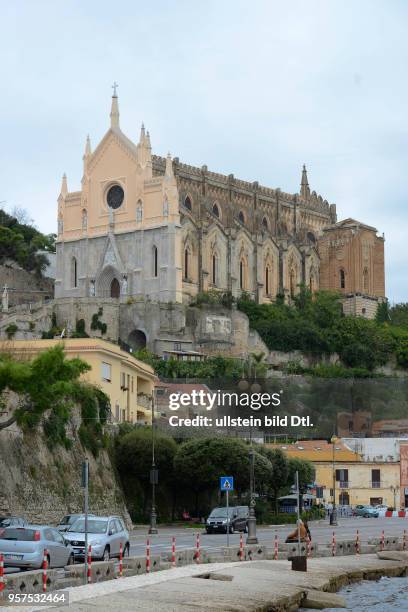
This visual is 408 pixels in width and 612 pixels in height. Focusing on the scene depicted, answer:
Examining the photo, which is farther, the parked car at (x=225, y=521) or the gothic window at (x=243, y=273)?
the gothic window at (x=243, y=273)

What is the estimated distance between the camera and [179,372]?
10075 centimetres

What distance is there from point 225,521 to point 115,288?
6935 centimetres

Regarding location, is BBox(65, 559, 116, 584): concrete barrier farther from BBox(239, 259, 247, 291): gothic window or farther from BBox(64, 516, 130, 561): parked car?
BBox(239, 259, 247, 291): gothic window

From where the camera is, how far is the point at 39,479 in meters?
46.1

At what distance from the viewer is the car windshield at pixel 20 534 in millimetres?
29016

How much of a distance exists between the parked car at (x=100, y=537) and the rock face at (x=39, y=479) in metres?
8.91

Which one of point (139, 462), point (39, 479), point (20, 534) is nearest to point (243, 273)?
point (139, 462)

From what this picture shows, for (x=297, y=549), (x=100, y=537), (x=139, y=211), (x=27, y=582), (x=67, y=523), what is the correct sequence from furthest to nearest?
(x=139, y=211) < (x=297, y=549) < (x=67, y=523) < (x=100, y=537) < (x=27, y=582)

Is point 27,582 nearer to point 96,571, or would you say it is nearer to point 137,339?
point 96,571

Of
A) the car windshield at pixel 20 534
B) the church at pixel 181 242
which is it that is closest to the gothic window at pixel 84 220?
the church at pixel 181 242

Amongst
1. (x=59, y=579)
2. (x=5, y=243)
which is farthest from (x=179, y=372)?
(x=59, y=579)

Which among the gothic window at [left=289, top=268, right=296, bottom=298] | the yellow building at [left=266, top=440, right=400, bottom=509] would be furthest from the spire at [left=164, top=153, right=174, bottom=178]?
the yellow building at [left=266, top=440, right=400, bottom=509]

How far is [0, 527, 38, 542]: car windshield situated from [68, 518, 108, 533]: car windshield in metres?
4.08

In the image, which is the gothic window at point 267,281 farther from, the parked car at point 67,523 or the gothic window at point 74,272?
the parked car at point 67,523
